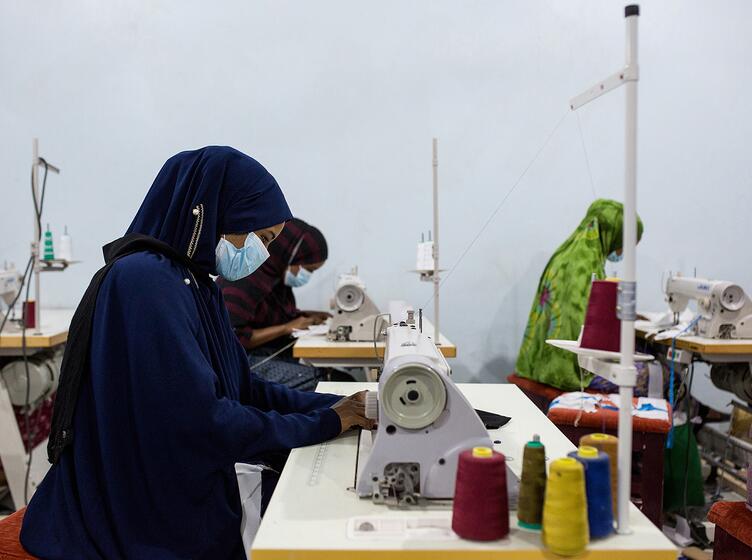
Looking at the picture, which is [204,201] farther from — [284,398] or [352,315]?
[352,315]

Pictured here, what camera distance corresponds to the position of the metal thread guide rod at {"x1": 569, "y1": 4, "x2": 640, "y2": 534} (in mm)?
1046

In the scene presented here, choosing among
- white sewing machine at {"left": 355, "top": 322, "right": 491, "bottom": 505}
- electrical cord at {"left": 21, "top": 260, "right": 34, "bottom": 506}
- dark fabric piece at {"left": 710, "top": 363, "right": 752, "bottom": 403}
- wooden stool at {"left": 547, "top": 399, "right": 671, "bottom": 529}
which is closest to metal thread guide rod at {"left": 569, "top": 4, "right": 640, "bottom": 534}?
white sewing machine at {"left": 355, "top": 322, "right": 491, "bottom": 505}

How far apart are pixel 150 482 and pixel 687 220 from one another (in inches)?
161

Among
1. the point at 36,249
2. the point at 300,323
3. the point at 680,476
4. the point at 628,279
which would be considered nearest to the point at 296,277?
the point at 300,323

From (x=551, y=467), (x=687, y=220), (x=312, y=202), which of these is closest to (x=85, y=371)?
(x=551, y=467)

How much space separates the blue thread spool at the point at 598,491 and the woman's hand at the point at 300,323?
2618 mm

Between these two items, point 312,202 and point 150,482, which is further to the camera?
point 312,202

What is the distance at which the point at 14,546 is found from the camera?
1372 mm

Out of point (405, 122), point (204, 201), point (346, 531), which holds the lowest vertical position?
point (346, 531)

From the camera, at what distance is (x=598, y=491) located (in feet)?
3.42

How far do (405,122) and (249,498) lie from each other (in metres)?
3.30

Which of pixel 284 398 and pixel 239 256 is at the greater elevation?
pixel 239 256

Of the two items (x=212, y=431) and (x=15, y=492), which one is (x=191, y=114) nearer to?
(x=15, y=492)

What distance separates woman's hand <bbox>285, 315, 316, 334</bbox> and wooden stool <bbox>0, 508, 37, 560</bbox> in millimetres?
2105
